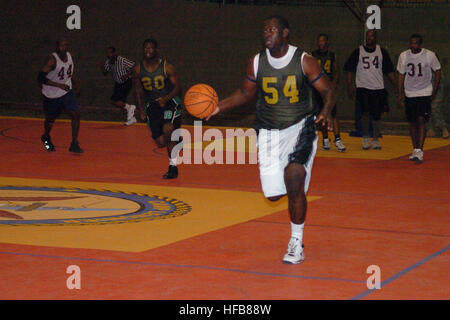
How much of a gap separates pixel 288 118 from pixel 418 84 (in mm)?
7893

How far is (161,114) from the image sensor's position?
14203 millimetres

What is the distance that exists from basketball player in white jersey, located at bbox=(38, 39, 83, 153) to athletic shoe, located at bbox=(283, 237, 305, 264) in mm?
9333

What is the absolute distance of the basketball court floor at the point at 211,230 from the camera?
297 inches

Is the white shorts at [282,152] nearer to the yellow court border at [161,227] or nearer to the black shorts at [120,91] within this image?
the yellow court border at [161,227]

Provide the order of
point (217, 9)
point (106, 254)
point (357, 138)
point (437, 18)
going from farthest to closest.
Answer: point (217, 9) < point (437, 18) < point (357, 138) < point (106, 254)

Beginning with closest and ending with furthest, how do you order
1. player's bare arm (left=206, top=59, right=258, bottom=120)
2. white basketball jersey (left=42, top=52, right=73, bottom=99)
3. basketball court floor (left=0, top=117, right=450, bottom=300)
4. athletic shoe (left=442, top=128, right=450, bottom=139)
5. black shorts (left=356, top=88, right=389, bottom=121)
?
1. basketball court floor (left=0, top=117, right=450, bottom=300)
2. player's bare arm (left=206, top=59, right=258, bottom=120)
3. white basketball jersey (left=42, top=52, right=73, bottom=99)
4. black shorts (left=356, top=88, right=389, bottom=121)
5. athletic shoe (left=442, top=128, right=450, bottom=139)

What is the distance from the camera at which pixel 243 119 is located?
24750 millimetres

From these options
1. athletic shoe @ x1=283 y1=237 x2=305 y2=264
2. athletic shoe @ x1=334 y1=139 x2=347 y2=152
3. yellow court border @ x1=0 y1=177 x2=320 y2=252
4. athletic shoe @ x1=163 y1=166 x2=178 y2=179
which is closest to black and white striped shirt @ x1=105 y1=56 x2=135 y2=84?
athletic shoe @ x1=334 y1=139 x2=347 y2=152

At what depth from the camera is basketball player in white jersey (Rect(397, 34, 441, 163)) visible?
52.5 ft

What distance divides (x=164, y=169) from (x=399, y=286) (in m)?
8.22

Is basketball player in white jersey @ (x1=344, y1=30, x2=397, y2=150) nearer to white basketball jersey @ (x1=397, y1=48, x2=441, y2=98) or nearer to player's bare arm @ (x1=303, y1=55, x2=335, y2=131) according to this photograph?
white basketball jersey @ (x1=397, y1=48, x2=441, y2=98)

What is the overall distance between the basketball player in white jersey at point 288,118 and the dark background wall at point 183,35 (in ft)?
50.0

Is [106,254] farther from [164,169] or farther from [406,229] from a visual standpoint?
[164,169]
